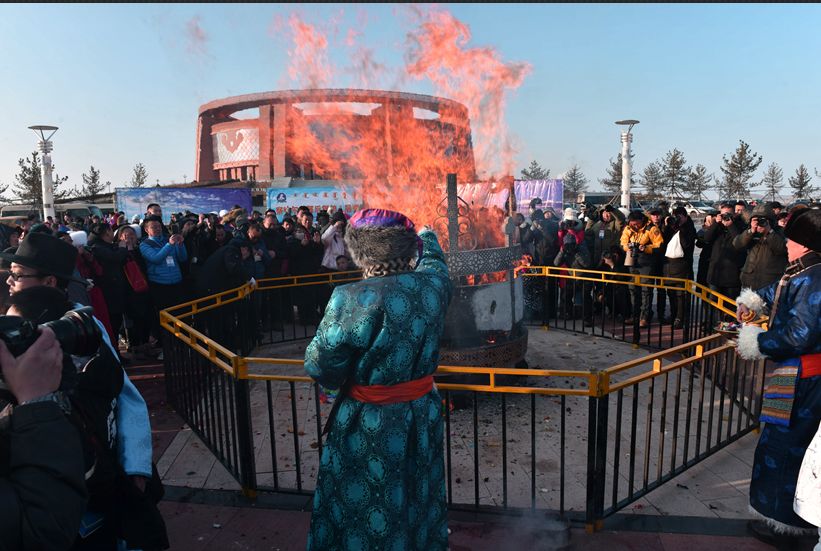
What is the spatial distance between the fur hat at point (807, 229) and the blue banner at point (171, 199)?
2119 centimetres

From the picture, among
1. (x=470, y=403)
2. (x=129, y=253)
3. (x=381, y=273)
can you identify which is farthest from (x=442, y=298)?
(x=129, y=253)

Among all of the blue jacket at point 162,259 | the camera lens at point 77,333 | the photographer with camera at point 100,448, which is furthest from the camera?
the blue jacket at point 162,259

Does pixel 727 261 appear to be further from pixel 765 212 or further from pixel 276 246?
pixel 276 246

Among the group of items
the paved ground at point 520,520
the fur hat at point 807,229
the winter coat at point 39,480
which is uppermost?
the fur hat at point 807,229

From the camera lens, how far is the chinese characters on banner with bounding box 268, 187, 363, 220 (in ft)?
77.8

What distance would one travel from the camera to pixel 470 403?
239 inches

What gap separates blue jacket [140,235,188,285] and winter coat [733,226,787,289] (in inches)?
339

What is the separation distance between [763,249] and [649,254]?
190 cm

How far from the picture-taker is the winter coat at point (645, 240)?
9523 millimetres

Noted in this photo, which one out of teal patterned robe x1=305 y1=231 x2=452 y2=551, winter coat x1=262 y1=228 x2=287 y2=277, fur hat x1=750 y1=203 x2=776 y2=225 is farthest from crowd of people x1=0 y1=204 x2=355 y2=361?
fur hat x1=750 y1=203 x2=776 y2=225

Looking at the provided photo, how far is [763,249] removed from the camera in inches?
315

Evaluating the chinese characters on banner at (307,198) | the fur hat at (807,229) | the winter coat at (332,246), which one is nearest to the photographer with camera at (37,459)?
the fur hat at (807,229)

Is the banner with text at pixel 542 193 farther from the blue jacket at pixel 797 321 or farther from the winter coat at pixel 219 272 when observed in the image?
the blue jacket at pixel 797 321

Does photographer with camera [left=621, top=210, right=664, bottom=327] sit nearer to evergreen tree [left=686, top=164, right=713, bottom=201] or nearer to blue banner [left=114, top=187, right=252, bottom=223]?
blue banner [left=114, top=187, right=252, bottom=223]
